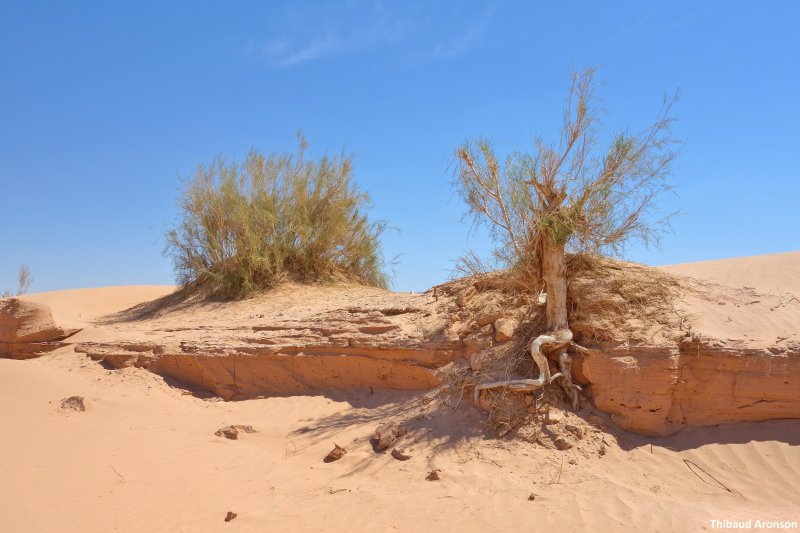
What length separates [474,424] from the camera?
6.85 meters

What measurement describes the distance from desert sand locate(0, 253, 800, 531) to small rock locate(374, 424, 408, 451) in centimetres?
14

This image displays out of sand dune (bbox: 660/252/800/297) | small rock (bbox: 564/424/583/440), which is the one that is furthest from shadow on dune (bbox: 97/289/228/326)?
sand dune (bbox: 660/252/800/297)

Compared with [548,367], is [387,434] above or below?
below

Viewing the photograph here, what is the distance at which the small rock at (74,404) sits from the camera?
26.3 feet

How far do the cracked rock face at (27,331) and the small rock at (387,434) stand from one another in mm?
6192

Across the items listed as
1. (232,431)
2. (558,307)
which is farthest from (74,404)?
(558,307)

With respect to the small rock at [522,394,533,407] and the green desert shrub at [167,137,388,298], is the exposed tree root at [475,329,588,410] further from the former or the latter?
the green desert shrub at [167,137,388,298]

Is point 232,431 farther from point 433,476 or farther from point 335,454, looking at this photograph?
point 433,476

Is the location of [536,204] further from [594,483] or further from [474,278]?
[594,483]

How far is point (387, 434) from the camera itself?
22.0ft

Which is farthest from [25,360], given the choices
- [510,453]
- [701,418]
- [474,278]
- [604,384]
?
[701,418]

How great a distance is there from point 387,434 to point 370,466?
41 centimetres

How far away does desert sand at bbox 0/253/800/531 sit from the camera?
5387 millimetres

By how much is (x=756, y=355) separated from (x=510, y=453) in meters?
2.57
